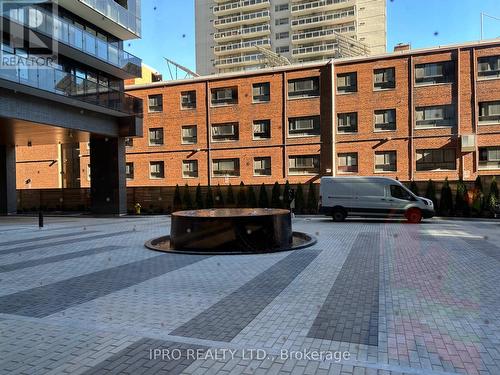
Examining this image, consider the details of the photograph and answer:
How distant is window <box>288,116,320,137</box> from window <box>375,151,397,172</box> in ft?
15.8

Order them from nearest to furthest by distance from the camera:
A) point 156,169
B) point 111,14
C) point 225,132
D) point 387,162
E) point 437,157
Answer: point 111,14, point 437,157, point 387,162, point 225,132, point 156,169

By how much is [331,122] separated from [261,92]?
6292 mm

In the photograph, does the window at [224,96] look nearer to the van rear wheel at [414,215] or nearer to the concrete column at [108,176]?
the concrete column at [108,176]

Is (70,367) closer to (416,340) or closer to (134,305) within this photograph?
(134,305)

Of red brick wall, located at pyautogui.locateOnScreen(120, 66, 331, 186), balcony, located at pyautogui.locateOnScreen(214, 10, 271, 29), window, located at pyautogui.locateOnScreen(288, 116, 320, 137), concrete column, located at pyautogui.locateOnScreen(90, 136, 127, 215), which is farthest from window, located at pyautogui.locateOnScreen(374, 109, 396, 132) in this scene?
balcony, located at pyautogui.locateOnScreen(214, 10, 271, 29)

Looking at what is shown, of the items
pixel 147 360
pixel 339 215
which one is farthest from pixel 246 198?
pixel 147 360

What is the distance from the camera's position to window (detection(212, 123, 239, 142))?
3400cm

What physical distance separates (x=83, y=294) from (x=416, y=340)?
15.8ft

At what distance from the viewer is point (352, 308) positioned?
5.67 metres

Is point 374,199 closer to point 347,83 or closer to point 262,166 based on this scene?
point 347,83

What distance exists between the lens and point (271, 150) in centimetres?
3269

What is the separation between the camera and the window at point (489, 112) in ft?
89.5

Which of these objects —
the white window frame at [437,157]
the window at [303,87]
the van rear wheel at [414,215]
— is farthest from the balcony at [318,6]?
the van rear wheel at [414,215]

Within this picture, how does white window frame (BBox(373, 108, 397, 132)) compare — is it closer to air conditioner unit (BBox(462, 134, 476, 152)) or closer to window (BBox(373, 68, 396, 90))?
window (BBox(373, 68, 396, 90))
